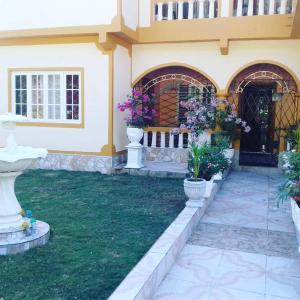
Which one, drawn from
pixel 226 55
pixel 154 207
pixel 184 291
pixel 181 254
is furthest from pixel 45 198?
pixel 226 55

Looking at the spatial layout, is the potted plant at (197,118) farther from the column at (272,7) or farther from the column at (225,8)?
the column at (272,7)

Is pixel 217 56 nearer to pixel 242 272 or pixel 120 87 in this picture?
pixel 120 87

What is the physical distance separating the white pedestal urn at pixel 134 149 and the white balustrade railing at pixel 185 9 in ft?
10.5

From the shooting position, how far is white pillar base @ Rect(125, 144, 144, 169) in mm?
9992

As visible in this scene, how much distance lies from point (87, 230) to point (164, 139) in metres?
5.91

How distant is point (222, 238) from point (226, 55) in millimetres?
6214

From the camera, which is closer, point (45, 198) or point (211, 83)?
point (45, 198)

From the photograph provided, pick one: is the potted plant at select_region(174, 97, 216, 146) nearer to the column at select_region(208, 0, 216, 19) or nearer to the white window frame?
the column at select_region(208, 0, 216, 19)

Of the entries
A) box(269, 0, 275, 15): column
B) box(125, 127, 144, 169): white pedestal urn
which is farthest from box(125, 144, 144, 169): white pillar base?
box(269, 0, 275, 15): column

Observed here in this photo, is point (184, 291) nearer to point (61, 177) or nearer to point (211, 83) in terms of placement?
point (61, 177)

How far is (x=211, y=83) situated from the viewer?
11.3 metres

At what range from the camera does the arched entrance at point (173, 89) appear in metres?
11.5

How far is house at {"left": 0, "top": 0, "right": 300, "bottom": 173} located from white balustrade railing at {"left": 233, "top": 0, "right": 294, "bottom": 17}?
0.08ft

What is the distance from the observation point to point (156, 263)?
4.09m
